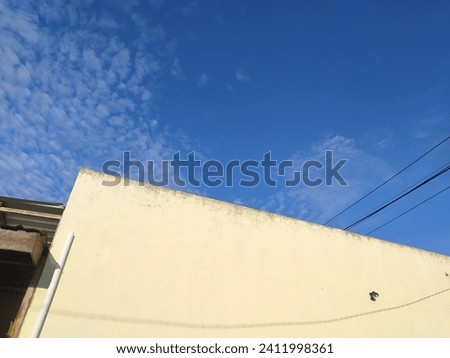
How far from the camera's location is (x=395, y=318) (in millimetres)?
7910

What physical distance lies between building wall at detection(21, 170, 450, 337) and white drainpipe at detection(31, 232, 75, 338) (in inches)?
3.9

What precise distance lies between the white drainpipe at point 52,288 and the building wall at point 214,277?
0.33 ft

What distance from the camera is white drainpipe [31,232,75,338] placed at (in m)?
5.25

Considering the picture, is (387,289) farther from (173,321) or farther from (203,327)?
(173,321)

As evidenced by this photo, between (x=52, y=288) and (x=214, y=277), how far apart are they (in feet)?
9.66

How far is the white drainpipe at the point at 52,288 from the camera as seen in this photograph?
5.25 meters

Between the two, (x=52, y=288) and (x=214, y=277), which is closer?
(x=52, y=288)

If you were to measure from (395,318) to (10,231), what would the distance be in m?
8.34

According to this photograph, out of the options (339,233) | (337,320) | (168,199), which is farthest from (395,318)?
(168,199)

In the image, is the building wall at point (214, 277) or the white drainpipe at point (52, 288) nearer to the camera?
the white drainpipe at point (52, 288)

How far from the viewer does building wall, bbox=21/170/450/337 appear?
19.5 ft

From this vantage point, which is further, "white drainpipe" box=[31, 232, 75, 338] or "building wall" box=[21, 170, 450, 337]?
"building wall" box=[21, 170, 450, 337]

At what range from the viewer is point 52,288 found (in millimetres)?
5598

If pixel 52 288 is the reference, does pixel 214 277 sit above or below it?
above
